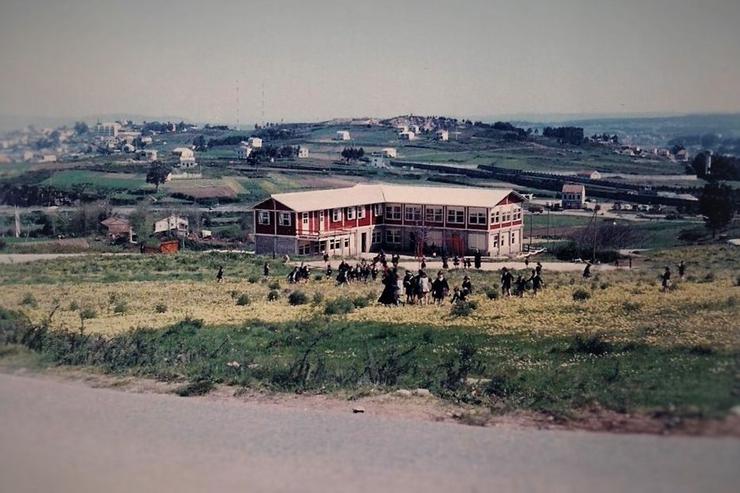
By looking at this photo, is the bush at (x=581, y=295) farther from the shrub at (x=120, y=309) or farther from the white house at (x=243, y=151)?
the shrub at (x=120, y=309)

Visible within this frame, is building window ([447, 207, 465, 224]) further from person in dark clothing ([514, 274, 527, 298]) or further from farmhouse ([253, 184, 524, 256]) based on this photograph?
person in dark clothing ([514, 274, 527, 298])

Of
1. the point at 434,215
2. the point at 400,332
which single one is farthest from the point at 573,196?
the point at 400,332

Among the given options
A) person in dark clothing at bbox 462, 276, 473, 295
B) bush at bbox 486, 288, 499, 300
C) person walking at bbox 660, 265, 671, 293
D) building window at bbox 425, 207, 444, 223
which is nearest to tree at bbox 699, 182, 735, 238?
person walking at bbox 660, 265, 671, 293

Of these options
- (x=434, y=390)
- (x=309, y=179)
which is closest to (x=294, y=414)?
(x=434, y=390)

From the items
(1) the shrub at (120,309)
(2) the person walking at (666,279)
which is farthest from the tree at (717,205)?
(1) the shrub at (120,309)

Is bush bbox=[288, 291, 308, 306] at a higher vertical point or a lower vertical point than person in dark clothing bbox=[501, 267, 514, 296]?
lower

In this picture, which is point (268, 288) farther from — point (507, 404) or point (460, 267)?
point (507, 404)

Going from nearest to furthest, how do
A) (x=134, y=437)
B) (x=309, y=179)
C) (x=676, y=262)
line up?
(x=134, y=437) → (x=676, y=262) → (x=309, y=179)
